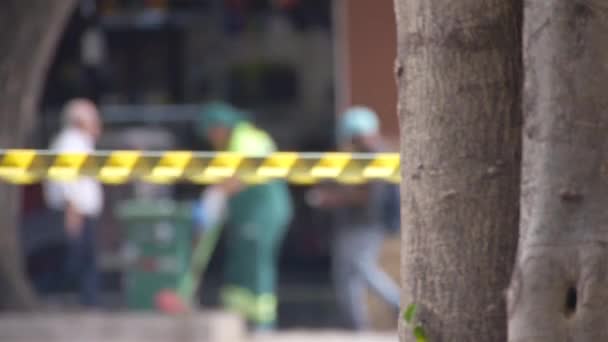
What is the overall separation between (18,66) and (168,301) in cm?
231

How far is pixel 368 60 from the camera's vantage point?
1440 centimetres

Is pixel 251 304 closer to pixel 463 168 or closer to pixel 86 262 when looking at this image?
pixel 86 262

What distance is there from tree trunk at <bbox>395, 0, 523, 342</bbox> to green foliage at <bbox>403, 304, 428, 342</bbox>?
14 millimetres

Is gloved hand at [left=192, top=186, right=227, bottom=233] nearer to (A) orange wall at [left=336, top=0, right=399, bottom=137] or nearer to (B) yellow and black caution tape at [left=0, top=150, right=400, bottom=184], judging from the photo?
(A) orange wall at [left=336, top=0, right=399, bottom=137]

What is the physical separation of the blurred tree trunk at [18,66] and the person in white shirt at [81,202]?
1173 millimetres

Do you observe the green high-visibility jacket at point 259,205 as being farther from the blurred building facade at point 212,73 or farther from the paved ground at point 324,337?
the blurred building facade at point 212,73

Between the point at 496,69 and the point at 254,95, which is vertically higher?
the point at 496,69

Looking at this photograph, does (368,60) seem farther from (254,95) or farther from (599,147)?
(599,147)

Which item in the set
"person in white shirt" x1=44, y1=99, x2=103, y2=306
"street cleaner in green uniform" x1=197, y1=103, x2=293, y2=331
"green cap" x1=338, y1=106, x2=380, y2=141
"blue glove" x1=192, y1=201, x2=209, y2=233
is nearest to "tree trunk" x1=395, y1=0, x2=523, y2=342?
"green cap" x1=338, y1=106, x2=380, y2=141

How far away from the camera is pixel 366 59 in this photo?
14.4 meters

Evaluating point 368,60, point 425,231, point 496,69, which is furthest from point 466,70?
point 368,60

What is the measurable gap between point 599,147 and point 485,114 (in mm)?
403

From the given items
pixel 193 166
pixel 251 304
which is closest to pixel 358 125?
pixel 251 304

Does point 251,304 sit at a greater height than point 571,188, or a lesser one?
lesser
